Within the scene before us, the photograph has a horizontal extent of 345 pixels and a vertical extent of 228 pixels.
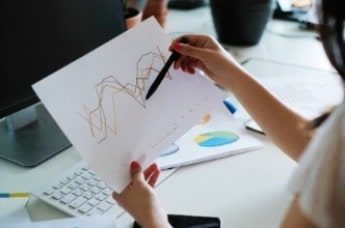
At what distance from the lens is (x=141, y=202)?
79 cm

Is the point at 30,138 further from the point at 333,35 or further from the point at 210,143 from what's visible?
the point at 333,35

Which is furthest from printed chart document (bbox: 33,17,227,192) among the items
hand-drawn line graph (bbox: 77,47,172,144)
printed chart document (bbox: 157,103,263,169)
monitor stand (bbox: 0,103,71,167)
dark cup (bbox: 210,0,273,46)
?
dark cup (bbox: 210,0,273,46)

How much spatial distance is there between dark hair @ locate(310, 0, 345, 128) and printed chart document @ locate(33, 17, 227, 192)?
1.00 feet

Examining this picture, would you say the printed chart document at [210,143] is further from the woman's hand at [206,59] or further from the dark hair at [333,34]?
the dark hair at [333,34]

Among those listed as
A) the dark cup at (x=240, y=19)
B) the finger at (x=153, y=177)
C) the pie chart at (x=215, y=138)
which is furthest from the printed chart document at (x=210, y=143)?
the dark cup at (x=240, y=19)

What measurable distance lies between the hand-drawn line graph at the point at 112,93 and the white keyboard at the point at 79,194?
0.14m

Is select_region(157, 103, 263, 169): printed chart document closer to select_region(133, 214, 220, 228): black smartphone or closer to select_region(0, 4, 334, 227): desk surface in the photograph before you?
select_region(0, 4, 334, 227): desk surface

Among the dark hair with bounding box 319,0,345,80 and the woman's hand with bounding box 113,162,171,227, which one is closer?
the dark hair with bounding box 319,0,345,80

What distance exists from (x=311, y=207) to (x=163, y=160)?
464 millimetres

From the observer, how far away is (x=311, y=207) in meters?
0.55

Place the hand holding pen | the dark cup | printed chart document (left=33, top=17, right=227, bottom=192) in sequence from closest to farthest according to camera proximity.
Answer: printed chart document (left=33, top=17, right=227, bottom=192) → the hand holding pen → the dark cup

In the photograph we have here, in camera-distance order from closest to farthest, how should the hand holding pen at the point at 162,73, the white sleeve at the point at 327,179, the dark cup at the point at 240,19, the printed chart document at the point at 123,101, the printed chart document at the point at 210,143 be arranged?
the white sleeve at the point at 327,179 < the printed chart document at the point at 123,101 < the hand holding pen at the point at 162,73 < the printed chart document at the point at 210,143 < the dark cup at the point at 240,19

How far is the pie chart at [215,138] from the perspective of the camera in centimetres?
103

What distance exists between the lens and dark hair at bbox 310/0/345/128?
0.60 metres
